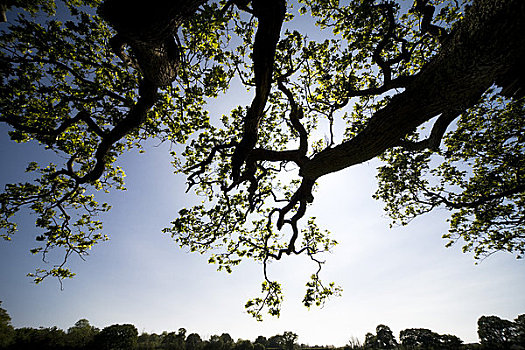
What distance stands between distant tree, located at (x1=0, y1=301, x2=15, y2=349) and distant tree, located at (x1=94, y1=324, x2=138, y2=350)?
41.6ft

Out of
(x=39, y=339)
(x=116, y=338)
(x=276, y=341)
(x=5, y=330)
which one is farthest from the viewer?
(x=276, y=341)

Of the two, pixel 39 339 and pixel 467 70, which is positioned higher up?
pixel 467 70

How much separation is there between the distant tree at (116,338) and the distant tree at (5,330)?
12685 millimetres

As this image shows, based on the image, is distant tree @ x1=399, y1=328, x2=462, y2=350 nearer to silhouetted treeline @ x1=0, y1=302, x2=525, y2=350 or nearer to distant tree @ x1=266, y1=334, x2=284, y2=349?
silhouetted treeline @ x1=0, y1=302, x2=525, y2=350

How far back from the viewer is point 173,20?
278 cm

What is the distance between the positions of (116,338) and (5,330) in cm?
1693

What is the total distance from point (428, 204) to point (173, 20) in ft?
34.9

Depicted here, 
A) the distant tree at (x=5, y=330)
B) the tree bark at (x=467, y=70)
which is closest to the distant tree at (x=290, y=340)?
the distant tree at (x=5, y=330)

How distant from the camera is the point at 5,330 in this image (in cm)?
2534

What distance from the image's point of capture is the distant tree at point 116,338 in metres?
34.8

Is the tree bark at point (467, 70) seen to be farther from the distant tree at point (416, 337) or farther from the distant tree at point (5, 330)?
the distant tree at point (416, 337)

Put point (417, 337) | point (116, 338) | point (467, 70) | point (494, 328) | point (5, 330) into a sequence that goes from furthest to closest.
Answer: point (417, 337)
point (494, 328)
point (116, 338)
point (5, 330)
point (467, 70)

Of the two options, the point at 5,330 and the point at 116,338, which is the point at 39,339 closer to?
the point at 5,330

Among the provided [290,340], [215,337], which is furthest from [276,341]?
[215,337]
